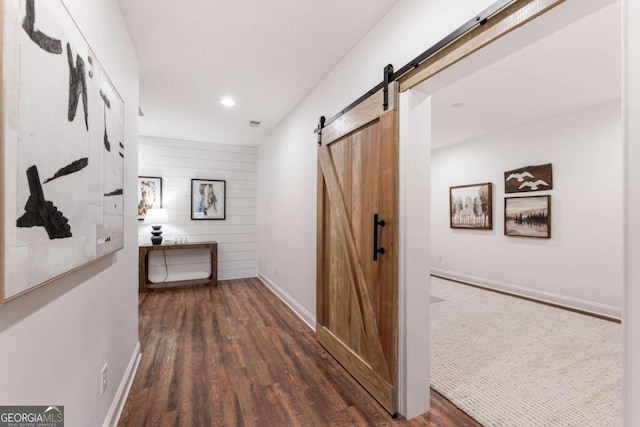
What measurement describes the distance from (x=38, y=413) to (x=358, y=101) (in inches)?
92.5

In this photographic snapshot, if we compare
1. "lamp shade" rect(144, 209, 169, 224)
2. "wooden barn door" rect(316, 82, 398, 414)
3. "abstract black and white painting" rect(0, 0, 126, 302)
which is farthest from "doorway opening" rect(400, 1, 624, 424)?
"lamp shade" rect(144, 209, 169, 224)

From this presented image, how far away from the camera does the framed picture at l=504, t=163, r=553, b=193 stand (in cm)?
414

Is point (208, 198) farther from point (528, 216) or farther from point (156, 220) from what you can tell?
point (528, 216)

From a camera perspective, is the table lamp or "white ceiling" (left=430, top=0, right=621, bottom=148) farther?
the table lamp

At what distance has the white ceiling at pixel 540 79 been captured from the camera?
203 cm

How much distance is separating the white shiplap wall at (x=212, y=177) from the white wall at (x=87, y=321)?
303 cm

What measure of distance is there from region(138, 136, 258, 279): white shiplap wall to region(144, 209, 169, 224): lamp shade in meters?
0.32

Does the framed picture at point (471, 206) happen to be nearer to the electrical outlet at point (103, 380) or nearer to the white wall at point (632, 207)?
the white wall at point (632, 207)

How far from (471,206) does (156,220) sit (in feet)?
18.4

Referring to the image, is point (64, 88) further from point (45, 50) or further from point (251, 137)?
point (251, 137)

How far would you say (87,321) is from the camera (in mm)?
1329

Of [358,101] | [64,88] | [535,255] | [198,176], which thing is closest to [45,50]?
[64,88]

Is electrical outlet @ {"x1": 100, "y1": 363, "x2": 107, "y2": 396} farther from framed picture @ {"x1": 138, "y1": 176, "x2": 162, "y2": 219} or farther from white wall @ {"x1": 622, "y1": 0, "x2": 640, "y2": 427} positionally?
framed picture @ {"x1": 138, "y1": 176, "x2": 162, "y2": 219}

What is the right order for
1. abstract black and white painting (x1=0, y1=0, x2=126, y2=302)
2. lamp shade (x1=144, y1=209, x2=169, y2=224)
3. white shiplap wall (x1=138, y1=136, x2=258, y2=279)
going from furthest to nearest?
white shiplap wall (x1=138, y1=136, x2=258, y2=279), lamp shade (x1=144, y1=209, x2=169, y2=224), abstract black and white painting (x1=0, y1=0, x2=126, y2=302)
